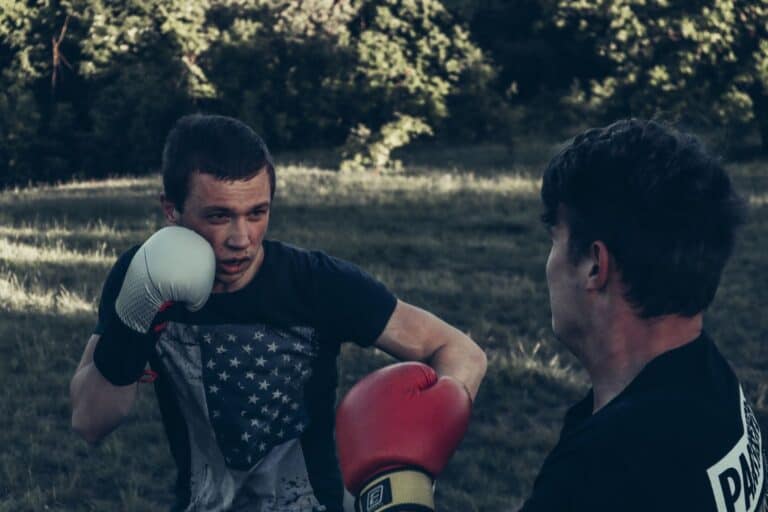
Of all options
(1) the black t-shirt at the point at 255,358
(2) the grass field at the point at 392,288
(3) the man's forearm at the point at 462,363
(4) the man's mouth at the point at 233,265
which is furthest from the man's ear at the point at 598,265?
(2) the grass field at the point at 392,288

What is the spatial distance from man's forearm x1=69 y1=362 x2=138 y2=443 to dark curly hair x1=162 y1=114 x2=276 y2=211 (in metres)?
0.54

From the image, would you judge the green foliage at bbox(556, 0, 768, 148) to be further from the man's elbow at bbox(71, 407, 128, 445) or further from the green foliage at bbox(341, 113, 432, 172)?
the man's elbow at bbox(71, 407, 128, 445)

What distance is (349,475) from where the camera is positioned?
2.69 m

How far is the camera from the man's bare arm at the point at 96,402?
3.15m

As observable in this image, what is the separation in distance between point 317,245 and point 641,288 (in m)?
7.61

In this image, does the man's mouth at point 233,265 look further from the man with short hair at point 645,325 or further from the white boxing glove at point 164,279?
the man with short hair at point 645,325

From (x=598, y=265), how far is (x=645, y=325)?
138 mm

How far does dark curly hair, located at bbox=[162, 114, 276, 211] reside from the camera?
319cm

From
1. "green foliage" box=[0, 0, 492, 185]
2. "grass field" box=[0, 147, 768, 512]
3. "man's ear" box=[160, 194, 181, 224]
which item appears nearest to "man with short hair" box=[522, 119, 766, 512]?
"man's ear" box=[160, 194, 181, 224]

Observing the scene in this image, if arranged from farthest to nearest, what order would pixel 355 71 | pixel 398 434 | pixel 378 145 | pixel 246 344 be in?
pixel 355 71
pixel 378 145
pixel 246 344
pixel 398 434

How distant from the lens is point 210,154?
321cm

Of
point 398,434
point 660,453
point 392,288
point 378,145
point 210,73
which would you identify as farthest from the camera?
point 210,73

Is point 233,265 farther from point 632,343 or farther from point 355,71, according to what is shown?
point 355,71

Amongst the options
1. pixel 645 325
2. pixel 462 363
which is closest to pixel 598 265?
pixel 645 325
